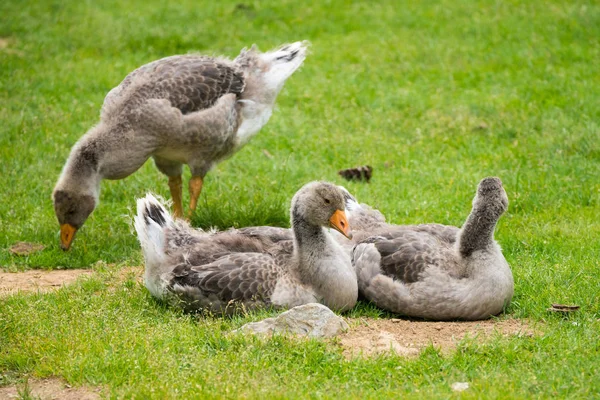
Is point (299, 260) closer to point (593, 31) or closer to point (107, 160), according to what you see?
point (107, 160)

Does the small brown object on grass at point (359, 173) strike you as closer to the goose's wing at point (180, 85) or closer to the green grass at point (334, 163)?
the green grass at point (334, 163)

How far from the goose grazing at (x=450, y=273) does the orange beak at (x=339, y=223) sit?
1.76ft

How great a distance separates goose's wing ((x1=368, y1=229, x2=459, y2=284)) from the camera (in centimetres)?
739

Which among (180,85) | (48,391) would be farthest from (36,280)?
(48,391)

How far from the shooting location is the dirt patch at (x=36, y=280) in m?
8.13

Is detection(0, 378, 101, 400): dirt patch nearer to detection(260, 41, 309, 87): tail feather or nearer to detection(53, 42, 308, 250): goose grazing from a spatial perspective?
detection(53, 42, 308, 250): goose grazing

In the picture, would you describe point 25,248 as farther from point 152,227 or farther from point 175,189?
point 152,227

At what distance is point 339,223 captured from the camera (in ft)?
23.9

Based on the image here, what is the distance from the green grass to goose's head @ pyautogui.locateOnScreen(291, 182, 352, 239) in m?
0.81

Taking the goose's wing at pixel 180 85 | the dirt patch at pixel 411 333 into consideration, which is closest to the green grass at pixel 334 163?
the dirt patch at pixel 411 333

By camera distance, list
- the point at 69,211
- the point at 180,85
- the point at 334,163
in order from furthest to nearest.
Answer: the point at 334,163 < the point at 180,85 < the point at 69,211

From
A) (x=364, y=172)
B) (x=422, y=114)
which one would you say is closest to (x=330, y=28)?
(x=422, y=114)

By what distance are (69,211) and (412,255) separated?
143 inches

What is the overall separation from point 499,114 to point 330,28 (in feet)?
16.7
